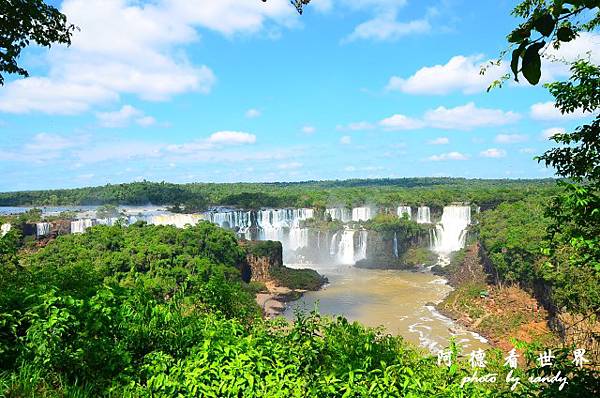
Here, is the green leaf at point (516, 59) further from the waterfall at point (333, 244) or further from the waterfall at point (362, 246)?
the waterfall at point (362, 246)

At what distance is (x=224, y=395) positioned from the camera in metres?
3.97

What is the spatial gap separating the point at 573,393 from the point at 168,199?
237 feet

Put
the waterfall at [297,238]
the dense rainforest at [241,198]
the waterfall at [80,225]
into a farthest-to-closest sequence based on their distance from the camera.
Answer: the dense rainforest at [241,198]
the waterfall at [297,238]
the waterfall at [80,225]

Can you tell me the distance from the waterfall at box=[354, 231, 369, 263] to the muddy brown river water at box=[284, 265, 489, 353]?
3.54 m

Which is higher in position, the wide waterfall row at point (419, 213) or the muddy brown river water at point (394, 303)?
the wide waterfall row at point (419, 213)

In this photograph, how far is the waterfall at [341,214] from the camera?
63250 mm

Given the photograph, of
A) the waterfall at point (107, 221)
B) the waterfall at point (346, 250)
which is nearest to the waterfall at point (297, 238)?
the waterfall at point (346, 250)

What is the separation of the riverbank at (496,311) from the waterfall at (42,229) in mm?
32456

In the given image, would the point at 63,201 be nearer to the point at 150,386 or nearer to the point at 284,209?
the point at 284,209

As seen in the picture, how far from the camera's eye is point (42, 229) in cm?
3866

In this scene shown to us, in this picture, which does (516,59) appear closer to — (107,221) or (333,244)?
(107,221)

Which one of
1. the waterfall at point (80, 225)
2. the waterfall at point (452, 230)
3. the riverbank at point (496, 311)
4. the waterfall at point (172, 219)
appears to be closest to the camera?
the riverbank at point (496, 311)

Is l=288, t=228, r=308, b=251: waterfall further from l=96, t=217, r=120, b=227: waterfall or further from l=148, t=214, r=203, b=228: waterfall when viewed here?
l=96, t=217, r=120, b=227: waterfall

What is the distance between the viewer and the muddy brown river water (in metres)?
27.3
